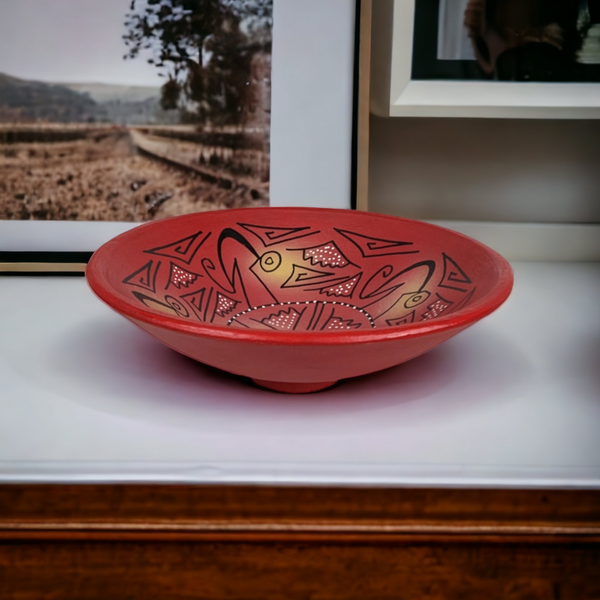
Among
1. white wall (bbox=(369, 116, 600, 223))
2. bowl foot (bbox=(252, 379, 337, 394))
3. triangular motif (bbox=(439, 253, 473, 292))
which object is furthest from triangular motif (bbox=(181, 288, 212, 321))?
white wall (bbox=(369, 116, 600, 223))

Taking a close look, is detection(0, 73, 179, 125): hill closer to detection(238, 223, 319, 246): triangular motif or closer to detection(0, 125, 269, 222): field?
detection(0, 125, 269, 222): field

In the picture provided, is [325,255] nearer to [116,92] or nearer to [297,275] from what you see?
[297,275]

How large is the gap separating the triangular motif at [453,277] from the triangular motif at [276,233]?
0.15 meters

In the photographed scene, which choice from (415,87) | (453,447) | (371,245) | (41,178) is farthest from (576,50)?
(41,178)

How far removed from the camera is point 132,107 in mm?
710

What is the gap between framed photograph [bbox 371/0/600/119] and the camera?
26.1 inches

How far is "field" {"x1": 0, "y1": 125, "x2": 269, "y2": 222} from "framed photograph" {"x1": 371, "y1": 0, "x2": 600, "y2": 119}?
0.19m

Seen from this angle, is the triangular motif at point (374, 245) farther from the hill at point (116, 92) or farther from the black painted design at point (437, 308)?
the hill at point (116, 92)

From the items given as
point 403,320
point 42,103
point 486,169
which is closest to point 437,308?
point 403,320

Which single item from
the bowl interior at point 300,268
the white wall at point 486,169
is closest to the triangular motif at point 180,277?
the bowl interior at point 300,268

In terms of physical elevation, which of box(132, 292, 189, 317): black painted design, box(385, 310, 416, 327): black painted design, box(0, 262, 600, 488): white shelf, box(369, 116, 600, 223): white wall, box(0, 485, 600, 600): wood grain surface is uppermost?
box(369, 116, 600, 223): white wall

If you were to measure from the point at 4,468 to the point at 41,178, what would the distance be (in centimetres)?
43

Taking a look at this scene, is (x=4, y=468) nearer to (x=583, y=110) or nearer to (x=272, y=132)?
(x=272, y=132)

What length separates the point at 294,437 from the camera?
0.42 m
